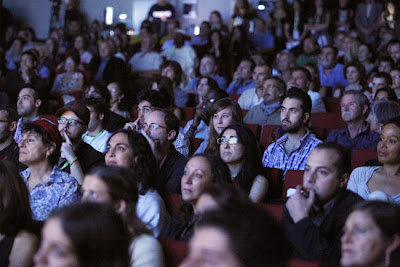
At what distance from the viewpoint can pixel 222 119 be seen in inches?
149

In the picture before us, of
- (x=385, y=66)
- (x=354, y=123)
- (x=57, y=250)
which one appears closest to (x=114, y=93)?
(x=354, y=123)

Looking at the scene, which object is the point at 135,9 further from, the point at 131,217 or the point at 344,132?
the point at 131,217

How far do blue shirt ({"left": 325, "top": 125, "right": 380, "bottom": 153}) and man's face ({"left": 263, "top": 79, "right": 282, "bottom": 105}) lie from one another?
32.3 inches

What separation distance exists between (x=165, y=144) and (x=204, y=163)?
0.97m

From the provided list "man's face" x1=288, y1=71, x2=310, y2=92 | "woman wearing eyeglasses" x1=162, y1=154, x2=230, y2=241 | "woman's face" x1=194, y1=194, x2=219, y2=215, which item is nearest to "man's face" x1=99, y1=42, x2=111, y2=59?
"man's face" x1=288, y1=71, x2=310, y2=92

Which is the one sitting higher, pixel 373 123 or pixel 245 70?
pixel 245 70

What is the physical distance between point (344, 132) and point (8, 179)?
2.79 meters

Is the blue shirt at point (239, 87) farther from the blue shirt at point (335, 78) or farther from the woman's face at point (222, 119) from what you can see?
the woman's face at point (222, 119)

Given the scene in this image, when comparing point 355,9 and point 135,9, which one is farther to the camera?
point 135,9

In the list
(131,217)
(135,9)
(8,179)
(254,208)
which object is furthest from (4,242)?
(135,9)

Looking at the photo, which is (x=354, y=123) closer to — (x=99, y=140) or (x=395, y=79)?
(x=395, y=79)

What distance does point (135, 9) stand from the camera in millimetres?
10352

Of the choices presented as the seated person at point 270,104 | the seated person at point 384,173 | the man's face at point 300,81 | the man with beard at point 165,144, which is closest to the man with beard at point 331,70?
the man's face at point 300,81

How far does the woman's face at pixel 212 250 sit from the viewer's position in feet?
4.28
